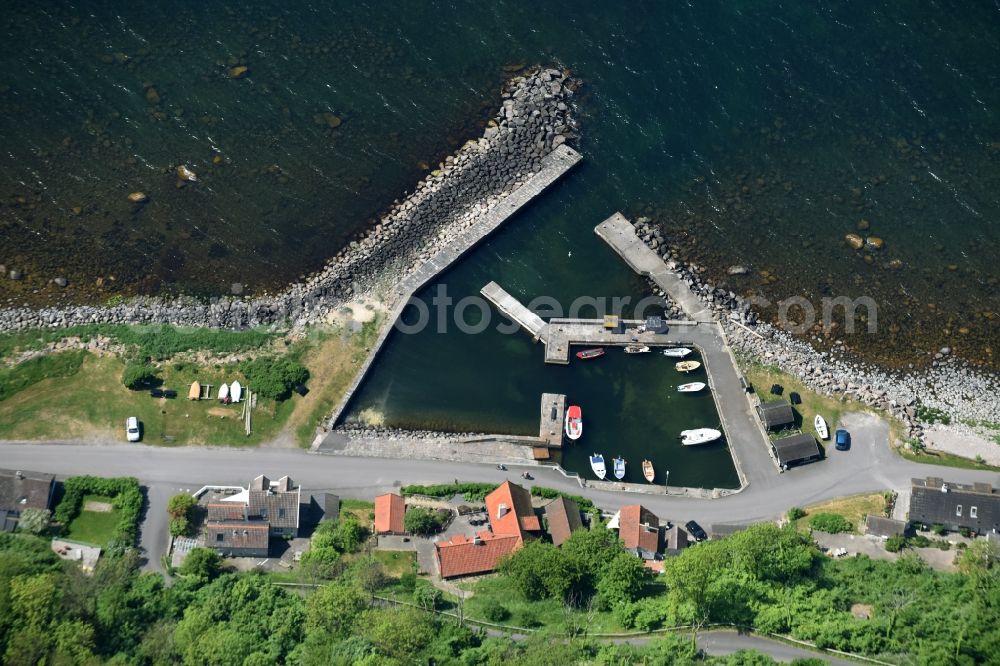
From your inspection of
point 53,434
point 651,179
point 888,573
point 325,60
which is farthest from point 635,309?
point 53,434

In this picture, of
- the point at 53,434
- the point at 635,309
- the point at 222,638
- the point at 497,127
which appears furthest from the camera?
the point at 497,127

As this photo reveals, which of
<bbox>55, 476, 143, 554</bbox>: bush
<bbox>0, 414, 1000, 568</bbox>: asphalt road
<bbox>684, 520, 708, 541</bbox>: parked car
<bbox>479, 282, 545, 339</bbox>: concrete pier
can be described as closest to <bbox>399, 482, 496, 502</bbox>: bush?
<bbox>0, 414, 1000, 568</bbox>: asphalt road

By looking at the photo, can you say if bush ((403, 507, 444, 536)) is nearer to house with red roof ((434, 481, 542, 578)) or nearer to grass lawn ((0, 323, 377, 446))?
house with red roof ((434, 481, 542, 578))

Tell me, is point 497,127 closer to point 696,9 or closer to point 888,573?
point 696,9

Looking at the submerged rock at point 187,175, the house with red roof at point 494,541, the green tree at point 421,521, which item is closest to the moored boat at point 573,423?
the house with red roof at point 494,541

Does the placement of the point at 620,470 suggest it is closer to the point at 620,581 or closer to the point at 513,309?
the point at 620,581
